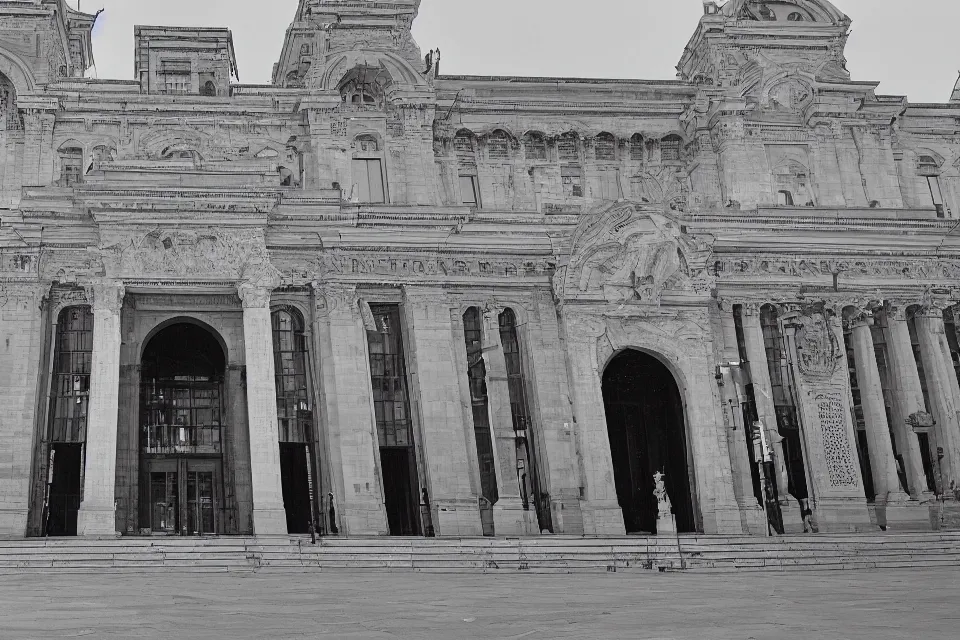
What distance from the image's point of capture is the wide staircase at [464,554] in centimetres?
2644

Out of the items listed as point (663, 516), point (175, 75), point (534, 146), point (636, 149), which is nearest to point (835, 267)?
point (636, 149)

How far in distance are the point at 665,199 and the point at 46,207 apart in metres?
19.9

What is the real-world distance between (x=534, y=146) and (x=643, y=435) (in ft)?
35.4

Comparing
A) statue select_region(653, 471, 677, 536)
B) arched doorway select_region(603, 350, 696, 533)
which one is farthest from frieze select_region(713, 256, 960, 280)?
statue select_region(653, 471, 677, 536)

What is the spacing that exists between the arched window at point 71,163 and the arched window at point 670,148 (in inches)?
787

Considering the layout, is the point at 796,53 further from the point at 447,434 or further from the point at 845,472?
the point at 447,434

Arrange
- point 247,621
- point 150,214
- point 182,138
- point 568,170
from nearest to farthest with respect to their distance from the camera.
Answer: point 247,621 < point 150,214 < point 182,138 < point 568,170

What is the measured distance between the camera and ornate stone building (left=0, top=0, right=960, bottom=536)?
33.1 meters

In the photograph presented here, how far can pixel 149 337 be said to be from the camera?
3512cm

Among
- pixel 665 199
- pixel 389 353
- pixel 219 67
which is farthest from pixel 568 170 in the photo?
pixel 219 67

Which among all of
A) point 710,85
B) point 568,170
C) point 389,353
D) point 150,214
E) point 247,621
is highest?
point 710,85

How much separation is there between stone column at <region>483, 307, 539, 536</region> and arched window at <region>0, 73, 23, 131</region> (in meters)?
16.3

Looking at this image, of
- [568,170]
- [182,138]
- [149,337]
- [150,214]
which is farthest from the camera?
[568,170]

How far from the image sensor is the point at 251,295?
32.9 metres
